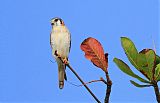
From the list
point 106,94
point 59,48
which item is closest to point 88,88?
point 106,94

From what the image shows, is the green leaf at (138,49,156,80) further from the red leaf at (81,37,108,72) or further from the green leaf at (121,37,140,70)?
the red leaf at (81,37,108,72)

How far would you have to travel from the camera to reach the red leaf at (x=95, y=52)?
111cm

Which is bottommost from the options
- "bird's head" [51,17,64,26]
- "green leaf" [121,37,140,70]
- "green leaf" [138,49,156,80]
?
"green leaf" [138,49,156,80]

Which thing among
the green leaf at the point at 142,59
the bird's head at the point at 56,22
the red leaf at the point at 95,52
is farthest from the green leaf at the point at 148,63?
the bird's head at the point at 56,22

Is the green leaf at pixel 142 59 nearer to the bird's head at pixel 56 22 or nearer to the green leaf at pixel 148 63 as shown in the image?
the green leaf at pixel 148 63

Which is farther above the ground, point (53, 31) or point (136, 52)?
point (53, 31)

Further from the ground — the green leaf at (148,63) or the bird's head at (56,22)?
the bird's head at (56,22)

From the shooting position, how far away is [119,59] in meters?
1.26

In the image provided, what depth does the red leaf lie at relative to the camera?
1111mm

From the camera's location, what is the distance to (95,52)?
1140 millimetres

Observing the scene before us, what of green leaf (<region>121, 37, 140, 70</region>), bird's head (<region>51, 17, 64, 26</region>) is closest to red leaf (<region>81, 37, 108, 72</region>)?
green leaf (<region>121, 37, 140, 70</region>)

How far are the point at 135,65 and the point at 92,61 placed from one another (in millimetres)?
171

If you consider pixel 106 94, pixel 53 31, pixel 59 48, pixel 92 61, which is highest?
pixel 53 31

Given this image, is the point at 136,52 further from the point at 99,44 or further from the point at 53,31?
the point at 53,31
